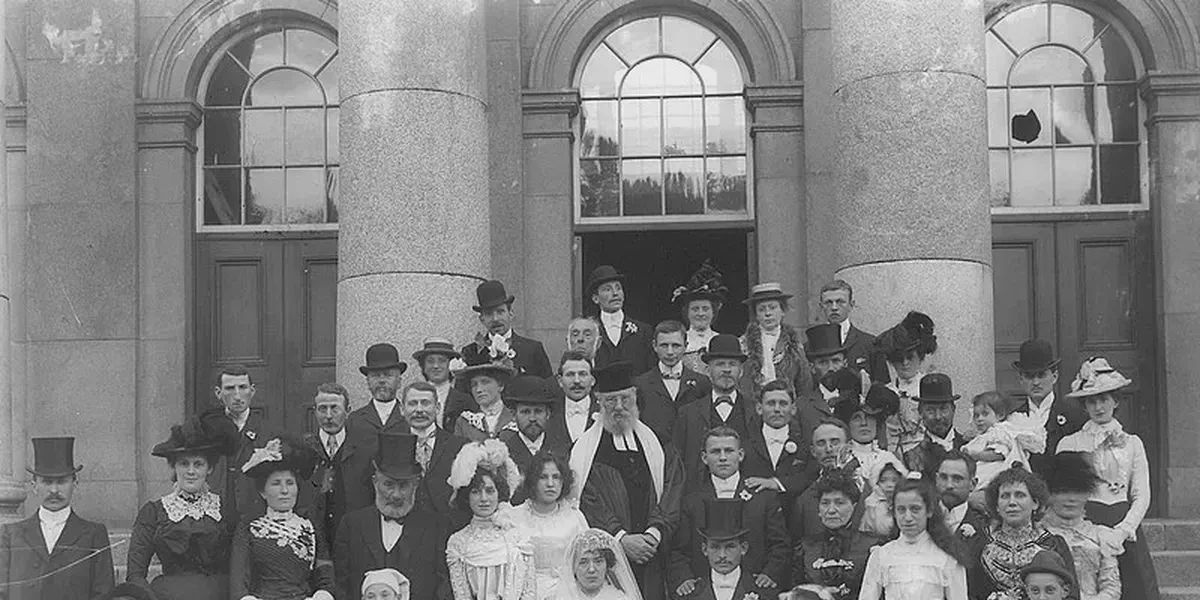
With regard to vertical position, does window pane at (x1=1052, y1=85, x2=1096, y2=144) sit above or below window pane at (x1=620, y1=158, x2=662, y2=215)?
above

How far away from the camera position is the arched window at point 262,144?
54.2ft

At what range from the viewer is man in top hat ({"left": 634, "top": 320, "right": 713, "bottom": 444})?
1159 centimetres

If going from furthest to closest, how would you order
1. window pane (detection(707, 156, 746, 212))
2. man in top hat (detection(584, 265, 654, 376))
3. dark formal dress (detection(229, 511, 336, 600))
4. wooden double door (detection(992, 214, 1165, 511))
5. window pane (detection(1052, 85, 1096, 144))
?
window pane (detection(707, 156, 746, 212)) → window pane (detection(1052, 85, 1096, 144)) → wooden double door (detection(992, 214, 1165, 511)) → man in top hat (detection(584, 265, 654, 376)) → dark formal dress (detection(229, 511, 336, 600))

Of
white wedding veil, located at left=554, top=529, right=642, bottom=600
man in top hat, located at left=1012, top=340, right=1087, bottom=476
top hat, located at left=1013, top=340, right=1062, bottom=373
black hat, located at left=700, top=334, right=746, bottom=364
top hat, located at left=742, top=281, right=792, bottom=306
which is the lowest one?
white wedding veil, located at left=554, top=529, right=642, bottom=600

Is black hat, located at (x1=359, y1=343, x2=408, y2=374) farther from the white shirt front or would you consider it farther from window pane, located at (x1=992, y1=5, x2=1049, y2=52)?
window pane, located at (x1=992, y1=5, x2=1049, y2=52)

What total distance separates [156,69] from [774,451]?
7.94m

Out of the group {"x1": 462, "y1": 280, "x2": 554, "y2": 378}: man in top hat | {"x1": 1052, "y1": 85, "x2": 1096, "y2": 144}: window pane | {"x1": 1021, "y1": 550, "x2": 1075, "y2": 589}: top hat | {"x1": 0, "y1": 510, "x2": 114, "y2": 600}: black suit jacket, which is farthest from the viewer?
{"x1": 1052, "y1": 85, "x2": 1096, "y2": 144}: window pane

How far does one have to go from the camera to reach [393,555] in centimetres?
1006

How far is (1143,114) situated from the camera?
1594 centimetres

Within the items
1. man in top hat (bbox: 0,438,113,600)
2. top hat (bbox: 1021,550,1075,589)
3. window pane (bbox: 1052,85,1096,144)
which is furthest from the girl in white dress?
window pane (bbox: 1052,85,1096,144)

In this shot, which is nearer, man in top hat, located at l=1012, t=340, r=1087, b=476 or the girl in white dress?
the girl in white dress

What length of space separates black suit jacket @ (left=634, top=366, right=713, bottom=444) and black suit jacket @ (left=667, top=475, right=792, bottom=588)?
3.53 ft

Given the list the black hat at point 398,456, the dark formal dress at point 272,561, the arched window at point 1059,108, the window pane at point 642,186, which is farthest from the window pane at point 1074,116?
the dark formal dress at point 272,561

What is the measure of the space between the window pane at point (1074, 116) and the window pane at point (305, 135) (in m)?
6.80
